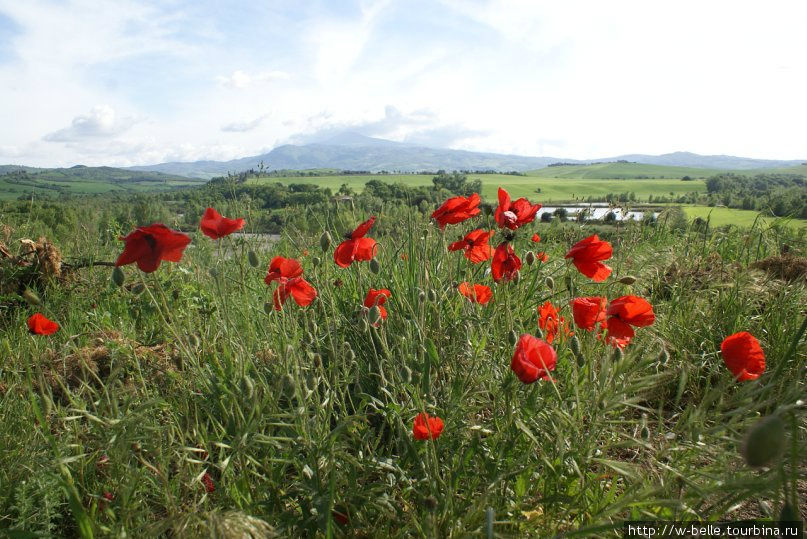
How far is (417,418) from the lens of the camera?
1.42m

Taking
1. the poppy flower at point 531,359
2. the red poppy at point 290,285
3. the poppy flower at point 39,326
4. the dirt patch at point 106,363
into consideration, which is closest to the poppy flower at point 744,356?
the poppy flower at point 531,359

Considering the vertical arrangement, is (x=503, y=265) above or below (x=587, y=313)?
above

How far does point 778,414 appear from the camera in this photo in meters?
0.80

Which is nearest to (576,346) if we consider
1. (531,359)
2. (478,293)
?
(531,359)

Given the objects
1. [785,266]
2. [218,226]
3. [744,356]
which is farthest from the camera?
[785,266]

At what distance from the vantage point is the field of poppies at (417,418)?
1265mm

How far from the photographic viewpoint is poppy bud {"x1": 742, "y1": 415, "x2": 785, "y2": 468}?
76cm

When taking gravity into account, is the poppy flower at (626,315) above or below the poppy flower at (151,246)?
below

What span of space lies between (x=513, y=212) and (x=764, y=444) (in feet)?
4.54

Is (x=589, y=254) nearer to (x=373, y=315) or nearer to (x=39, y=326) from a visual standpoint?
(x=373, y=315)

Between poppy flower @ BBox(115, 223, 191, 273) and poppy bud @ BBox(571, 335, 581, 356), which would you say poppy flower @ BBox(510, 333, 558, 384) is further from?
poppy flower @ BBox(115, 223, 191, 273)

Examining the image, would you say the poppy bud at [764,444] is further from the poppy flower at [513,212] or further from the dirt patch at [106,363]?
the dirt patch at [106,363]

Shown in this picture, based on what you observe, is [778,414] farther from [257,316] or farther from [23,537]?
[257,316]

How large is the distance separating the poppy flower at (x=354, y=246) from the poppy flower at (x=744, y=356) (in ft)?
4.20
